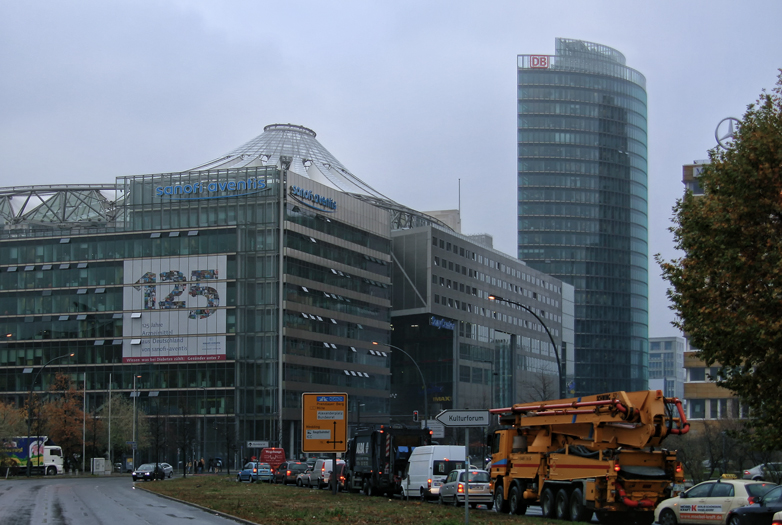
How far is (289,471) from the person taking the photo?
6056 cm

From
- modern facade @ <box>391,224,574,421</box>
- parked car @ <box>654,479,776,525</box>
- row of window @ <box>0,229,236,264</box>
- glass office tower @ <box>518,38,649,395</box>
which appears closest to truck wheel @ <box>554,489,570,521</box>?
parked car @ <box>654,479,776,525</box>

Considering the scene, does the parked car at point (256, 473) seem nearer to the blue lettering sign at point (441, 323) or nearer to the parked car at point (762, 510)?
the parked car at point (762, 510)

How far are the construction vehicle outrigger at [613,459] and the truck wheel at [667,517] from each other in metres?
0.44

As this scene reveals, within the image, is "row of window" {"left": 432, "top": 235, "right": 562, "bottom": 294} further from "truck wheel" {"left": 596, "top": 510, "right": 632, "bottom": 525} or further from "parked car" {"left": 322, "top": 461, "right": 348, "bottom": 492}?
"truck wheel" {"left": 596, "top": 510, "right": 632, "bottom": 525}

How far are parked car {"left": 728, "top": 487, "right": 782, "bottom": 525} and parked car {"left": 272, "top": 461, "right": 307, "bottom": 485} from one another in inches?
1573

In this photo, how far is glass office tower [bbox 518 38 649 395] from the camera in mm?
188375

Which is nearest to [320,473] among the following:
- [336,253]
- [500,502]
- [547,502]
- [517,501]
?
[500,502]

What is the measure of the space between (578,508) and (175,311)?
78277 millimetres

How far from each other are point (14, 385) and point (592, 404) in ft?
301

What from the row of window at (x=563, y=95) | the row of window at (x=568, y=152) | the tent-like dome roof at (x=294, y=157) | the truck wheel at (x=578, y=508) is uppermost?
the row of window at (x=563, y=95)

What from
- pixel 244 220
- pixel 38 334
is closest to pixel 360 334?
pixel 244 220

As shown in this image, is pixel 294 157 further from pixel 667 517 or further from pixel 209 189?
pixel 667 517

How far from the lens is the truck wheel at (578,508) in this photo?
26.2m

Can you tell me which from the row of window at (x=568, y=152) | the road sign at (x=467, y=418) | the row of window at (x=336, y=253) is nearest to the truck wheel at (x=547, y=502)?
the road sign at (x=467, y=418)
